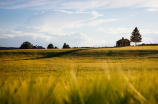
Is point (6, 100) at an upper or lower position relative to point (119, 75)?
lower

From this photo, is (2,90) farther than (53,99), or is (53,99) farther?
(2,90)

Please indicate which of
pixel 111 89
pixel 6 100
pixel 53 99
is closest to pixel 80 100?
pixel 53 99

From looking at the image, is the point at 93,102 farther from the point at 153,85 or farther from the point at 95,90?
the point at 153,85

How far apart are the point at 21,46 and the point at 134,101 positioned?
8177 centimetres

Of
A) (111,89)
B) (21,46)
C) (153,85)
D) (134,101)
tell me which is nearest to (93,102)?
(111,89)

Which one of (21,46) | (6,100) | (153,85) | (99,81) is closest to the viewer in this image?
(6,100)

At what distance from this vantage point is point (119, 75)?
174 cm

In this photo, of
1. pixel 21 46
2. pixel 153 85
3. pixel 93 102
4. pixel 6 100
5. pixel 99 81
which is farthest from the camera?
pixel 21 46

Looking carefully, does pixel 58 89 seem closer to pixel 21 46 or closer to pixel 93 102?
pixel 93 102

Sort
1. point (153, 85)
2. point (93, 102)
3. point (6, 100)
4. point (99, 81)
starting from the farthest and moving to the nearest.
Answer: point (153, 85) < point (99, 81) < point (6, 100) < point (93, 102)

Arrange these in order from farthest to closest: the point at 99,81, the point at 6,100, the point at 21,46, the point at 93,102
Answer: the point at 21,46
the point at 99,81
the point at 6,100
the point at 93,102

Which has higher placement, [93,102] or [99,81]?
[99,81]

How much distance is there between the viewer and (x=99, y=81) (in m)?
1.68

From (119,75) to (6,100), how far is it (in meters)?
1.11
